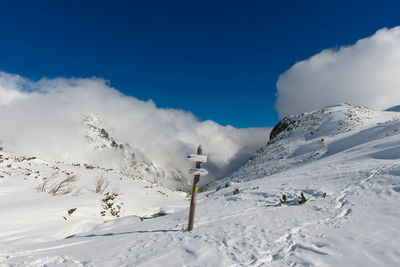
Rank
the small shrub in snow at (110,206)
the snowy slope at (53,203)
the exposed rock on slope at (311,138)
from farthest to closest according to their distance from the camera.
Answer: the exposed rock on slope at (311,138)
the small shrub in snow at (110,206)
the snowy slope at (53,203)

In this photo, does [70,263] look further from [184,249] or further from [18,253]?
[184,249]

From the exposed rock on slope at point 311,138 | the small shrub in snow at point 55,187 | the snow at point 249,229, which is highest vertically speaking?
the exposed rock on slope at point 311,138

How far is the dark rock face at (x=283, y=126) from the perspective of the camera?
4178cm

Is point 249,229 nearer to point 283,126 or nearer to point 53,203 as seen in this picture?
point 53,203

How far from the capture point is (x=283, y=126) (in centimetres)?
4534

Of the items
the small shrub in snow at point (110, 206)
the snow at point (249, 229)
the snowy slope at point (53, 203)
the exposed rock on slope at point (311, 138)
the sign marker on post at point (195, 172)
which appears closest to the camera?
the snow at point (249, 229)

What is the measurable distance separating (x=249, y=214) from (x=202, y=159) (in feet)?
8.02

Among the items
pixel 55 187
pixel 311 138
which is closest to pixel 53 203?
pixel 55 187

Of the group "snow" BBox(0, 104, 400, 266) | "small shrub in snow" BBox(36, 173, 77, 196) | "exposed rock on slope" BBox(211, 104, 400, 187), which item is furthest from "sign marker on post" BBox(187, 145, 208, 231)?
"exposed rock on slope" BBox(211, 104, 400, 187)

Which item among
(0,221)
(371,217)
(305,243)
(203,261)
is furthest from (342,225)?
(0,221)

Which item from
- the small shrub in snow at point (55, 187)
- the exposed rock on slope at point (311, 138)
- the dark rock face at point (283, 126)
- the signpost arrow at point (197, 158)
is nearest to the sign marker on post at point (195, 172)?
the signpost arrow at point (197, 158)

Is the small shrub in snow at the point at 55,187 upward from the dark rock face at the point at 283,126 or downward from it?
downward

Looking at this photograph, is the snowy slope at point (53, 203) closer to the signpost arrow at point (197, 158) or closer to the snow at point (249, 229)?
the snow at point (249, 229)

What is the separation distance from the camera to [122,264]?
535 cm
